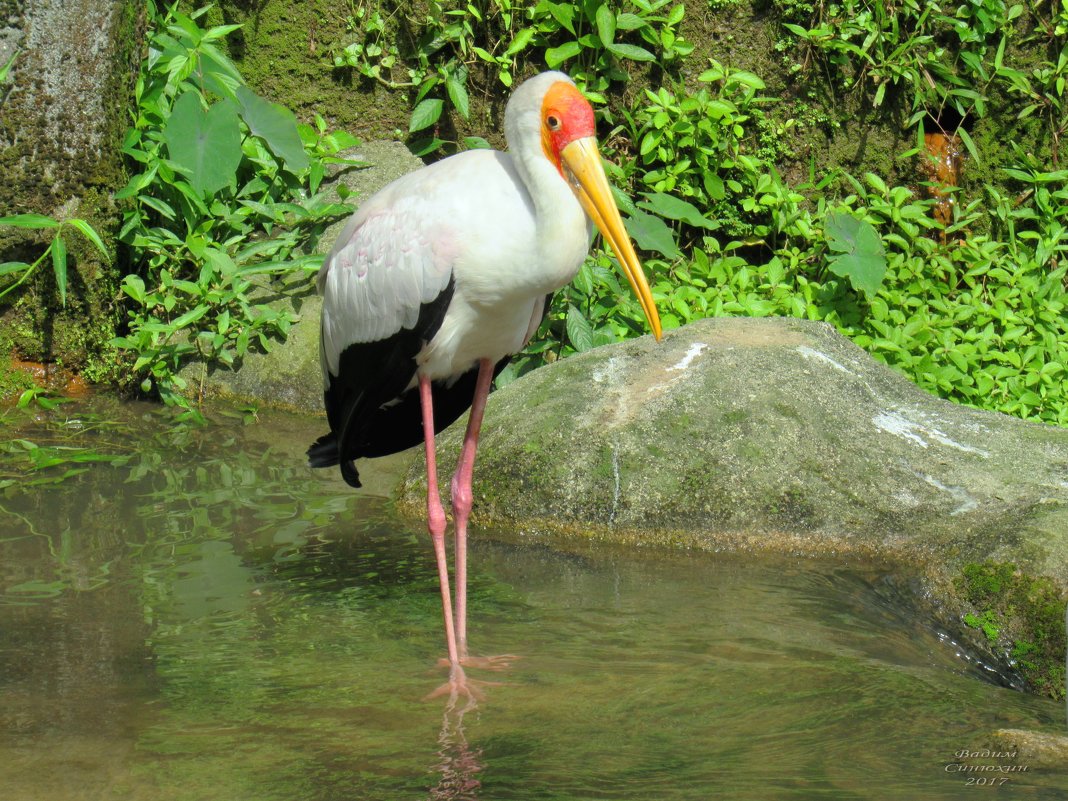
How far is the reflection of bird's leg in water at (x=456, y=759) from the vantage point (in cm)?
256

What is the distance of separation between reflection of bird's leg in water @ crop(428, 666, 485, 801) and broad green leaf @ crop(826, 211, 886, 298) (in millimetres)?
3327

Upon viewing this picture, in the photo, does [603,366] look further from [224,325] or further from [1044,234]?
[1044,234]

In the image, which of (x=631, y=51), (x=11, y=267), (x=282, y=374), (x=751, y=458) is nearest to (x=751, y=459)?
(x=751, y=458)

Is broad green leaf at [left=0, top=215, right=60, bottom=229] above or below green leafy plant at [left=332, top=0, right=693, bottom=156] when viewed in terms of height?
below

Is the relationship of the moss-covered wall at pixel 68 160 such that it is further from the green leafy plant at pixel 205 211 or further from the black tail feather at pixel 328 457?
the black tail feather at pixel 328 457

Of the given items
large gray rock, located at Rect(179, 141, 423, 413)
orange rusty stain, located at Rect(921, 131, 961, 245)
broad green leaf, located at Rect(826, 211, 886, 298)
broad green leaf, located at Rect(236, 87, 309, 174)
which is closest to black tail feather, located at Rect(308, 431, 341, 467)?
large gray rock, located at Rect(179, 141, 423, 413)

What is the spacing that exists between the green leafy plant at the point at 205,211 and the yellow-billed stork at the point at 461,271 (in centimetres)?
189

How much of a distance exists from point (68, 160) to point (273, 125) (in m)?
0.92

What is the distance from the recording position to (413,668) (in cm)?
330

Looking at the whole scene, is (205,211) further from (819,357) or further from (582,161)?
(582,161)

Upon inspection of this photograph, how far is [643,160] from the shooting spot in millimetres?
6258

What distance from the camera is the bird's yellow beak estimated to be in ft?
10.4

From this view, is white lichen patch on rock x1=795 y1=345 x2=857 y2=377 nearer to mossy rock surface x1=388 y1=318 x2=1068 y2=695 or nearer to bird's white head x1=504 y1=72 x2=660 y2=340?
mossy rock surface x1=388 y1=318 x2=1068 y2=695

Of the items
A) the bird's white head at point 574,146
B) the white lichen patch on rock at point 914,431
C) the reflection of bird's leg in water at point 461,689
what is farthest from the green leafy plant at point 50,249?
the white lichen patch on rock at point 914,431
